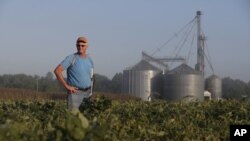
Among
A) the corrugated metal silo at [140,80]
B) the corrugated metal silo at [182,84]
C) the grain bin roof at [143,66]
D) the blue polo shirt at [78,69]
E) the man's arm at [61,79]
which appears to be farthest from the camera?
the grain bin roof at [143,66]

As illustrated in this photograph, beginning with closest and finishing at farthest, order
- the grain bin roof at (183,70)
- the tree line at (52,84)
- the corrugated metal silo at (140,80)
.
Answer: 1. the grain bin roof at (183,70)
2. the corrugated metal silo at (140,80)
3. the tree line at (52,84)

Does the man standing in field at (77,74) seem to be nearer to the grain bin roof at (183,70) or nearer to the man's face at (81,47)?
the man's face at (81,47)

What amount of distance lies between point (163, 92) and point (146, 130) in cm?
3465

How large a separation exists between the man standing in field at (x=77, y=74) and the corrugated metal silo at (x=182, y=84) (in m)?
A: 31.0

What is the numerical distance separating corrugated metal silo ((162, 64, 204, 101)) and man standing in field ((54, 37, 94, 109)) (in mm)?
31021

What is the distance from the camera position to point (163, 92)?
40.2 metres

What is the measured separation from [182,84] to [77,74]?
32002 mm

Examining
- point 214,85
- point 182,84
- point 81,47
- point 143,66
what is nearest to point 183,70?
point 182,84

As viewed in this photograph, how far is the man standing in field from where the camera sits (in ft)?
24.1

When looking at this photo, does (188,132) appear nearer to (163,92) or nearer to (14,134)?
(14,134)

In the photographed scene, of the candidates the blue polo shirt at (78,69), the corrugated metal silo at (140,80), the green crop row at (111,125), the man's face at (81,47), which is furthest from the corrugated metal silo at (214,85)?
the man's face at (81,47)

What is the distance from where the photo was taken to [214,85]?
47.2m

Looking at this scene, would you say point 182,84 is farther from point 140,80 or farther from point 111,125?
point 111,125

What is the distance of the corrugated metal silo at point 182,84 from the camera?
38.8 meters
